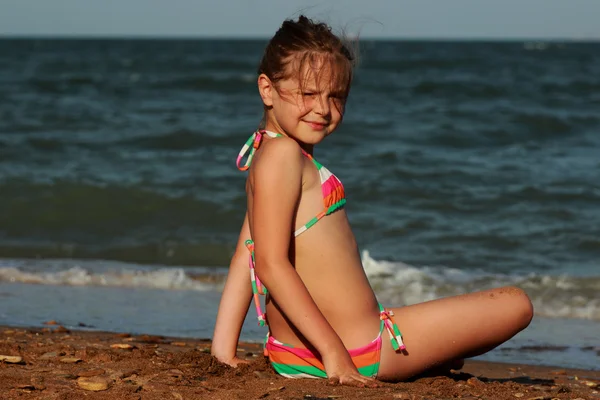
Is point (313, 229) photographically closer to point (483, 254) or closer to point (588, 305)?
point (588, 305)

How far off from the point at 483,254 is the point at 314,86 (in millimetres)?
4571

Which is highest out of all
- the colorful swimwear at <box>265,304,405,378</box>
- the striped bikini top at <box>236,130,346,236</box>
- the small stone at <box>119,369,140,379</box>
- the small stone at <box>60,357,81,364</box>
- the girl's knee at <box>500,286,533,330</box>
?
the striped bikini top at <box>236,130,346,236</box>

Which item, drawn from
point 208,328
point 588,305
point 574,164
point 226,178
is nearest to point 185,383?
point 208,328

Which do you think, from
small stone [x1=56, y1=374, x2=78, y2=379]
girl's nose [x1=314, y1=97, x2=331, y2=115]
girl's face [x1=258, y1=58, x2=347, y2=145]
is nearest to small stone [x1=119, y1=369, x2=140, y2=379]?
small stone [x1=56, y1=374, x2=78, y2=379]

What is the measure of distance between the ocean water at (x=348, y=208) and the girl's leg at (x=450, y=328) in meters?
1.28

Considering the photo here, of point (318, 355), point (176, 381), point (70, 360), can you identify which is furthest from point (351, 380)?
point (70, 360)

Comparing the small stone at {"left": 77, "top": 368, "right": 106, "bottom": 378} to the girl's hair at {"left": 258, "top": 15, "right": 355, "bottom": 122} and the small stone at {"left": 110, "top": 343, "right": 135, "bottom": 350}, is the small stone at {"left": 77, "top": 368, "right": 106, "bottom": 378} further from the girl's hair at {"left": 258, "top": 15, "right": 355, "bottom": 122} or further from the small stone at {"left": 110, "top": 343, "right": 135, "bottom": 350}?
the girl's hair at {"left": 258, "top": 15, "right": 355, "bottom": 122}

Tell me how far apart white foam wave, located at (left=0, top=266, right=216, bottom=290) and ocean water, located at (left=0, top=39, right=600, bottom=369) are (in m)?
0.02

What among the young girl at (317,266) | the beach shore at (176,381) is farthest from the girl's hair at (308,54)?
the beach shore at (176,381)

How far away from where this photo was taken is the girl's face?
107 inches

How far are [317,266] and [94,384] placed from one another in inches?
31.1

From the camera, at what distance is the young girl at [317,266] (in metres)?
2.65

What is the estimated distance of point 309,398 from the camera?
255 centimetres

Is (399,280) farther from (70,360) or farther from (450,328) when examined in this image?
(70,360)
